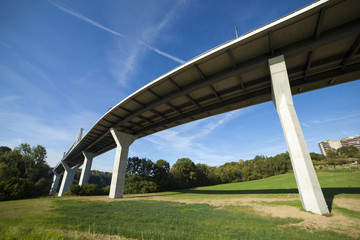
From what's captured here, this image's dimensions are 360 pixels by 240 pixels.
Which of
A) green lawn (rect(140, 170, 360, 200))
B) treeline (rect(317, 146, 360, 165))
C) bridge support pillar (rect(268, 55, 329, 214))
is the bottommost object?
green lawn (rect(140, 170, 360, 200))

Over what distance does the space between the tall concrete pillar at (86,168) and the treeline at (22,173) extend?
→ 31.4ft

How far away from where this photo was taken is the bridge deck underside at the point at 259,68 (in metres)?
10.4

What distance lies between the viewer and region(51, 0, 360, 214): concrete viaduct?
955 cm

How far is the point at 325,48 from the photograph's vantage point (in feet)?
39.7

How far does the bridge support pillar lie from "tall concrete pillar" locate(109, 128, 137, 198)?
24098mm

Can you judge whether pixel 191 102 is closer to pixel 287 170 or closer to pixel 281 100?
pixel 281 100

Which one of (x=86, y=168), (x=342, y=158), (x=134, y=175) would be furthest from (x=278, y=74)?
(x=342, y=158)

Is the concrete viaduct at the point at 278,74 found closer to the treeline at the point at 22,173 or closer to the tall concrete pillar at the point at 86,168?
the treeline at the point at 22,173

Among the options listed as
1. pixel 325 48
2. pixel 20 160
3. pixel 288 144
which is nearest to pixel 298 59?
pixel 325 48

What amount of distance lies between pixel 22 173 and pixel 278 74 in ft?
200

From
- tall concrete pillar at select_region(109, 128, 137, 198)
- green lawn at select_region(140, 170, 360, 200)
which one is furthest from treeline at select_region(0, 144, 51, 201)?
green lawn at select_region(140, 170, 360, 200)

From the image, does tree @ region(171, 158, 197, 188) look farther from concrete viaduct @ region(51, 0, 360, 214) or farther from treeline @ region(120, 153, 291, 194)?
concrete viaduct @ region(51, 0, 360, 214)

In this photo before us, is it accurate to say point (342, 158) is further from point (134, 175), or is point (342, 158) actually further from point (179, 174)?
point (134, 175)

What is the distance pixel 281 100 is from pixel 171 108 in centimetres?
1437
